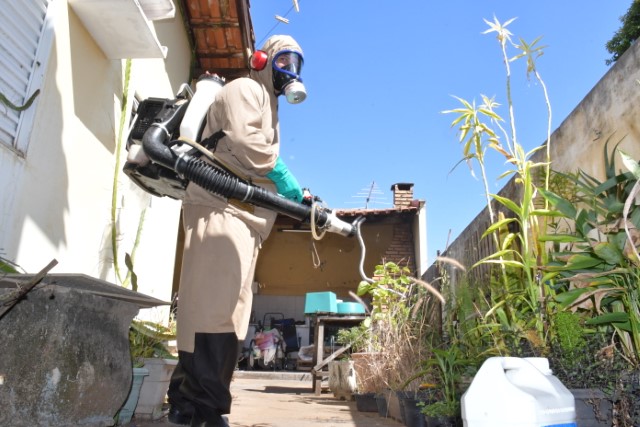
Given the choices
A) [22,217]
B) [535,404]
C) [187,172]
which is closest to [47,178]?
[22,217]

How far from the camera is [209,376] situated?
1.89 metres

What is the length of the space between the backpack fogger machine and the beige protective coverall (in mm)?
71

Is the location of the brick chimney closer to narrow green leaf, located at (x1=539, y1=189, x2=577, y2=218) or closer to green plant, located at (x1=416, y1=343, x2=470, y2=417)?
green plant, located at (x1=416, y1=343, x2=470, y2=417)

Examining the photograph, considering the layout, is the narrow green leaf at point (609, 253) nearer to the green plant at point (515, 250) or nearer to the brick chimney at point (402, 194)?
the green plant at point (515, 250)

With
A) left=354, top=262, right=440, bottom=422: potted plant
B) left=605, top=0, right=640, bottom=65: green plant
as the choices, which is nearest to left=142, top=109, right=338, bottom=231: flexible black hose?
left=354, top=262, right=440, bottom=422: potted plant

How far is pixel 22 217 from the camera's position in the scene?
2.17 meters

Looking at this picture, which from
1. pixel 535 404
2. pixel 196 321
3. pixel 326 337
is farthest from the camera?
pixel 326 337

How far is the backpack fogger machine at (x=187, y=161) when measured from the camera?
80.7 inches

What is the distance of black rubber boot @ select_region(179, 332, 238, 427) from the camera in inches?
74.5

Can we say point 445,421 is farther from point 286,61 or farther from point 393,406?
point 286,61

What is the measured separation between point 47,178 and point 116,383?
4.14 feet

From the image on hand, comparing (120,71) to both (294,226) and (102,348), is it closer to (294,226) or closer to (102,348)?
(102,348)

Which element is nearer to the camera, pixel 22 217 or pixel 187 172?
pixel 187 172

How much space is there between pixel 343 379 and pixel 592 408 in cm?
354
